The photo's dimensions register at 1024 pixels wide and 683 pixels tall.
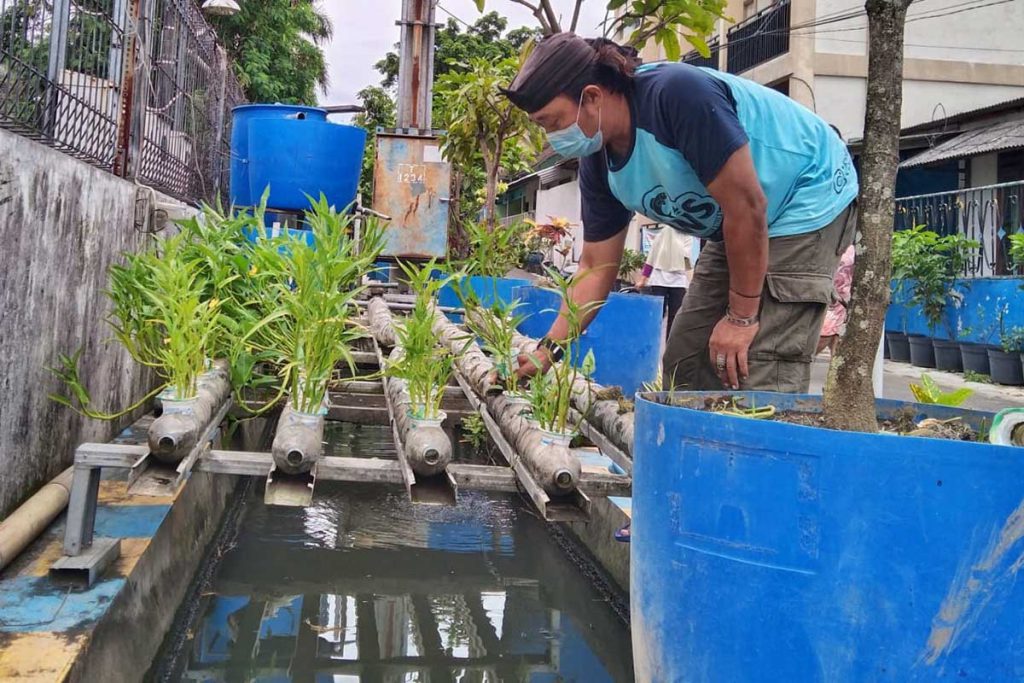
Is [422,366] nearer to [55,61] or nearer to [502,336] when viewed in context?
[502,336]

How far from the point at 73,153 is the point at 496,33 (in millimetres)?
26889

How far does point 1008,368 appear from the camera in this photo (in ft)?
26.9

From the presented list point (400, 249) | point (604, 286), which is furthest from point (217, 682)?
point (400, 249)

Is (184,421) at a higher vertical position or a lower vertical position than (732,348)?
lower

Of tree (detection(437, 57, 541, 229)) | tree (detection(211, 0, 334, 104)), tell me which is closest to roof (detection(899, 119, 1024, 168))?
tree (detection(437, 57, 541, 229))

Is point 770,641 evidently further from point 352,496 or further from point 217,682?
point 352,496

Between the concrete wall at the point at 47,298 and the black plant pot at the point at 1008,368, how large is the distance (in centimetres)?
773

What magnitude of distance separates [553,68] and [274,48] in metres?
24.3

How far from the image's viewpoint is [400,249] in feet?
26.6

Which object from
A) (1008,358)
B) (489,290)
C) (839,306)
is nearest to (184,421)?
(489,290)

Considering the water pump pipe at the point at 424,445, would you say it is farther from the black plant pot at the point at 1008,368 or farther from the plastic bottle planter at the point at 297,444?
the black plant pot at the point at 1008,368

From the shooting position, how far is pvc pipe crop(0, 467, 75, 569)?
89.5 inches

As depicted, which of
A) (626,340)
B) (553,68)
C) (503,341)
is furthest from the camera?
(626,340)

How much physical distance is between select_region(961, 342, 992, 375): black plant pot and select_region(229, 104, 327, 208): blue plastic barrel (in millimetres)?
6729
